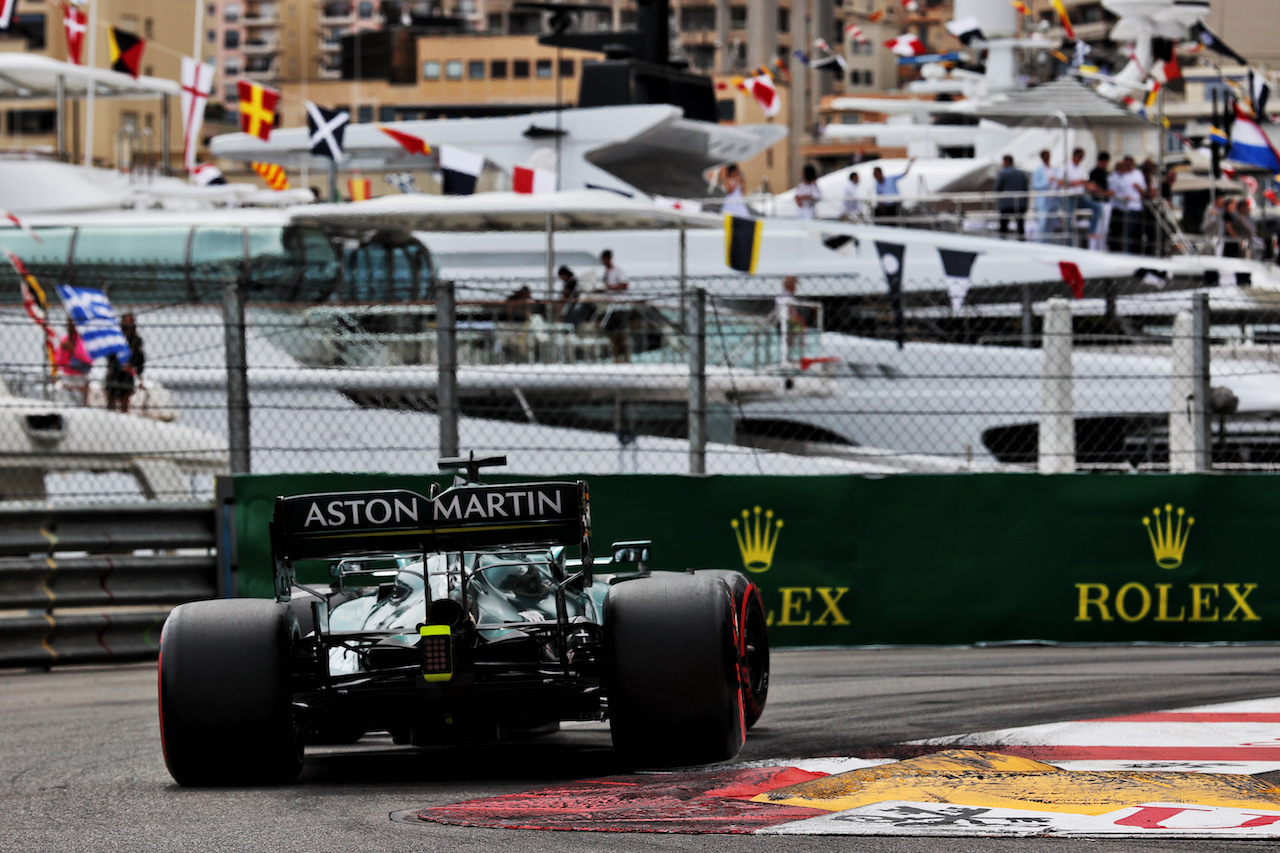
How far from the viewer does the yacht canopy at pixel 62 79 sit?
24.4 m

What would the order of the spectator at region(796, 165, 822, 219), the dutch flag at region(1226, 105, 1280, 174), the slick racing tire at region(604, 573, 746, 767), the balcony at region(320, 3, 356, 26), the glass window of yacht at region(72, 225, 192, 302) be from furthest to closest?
the balcony at region(320, 3, 356, 26) → the spectator at region(796, 165, 822, 219) → the glass window of yacht at region(72, 225, 192, 302) → the dutch flag at region(1226, 105, 1280, 174) → the slick racing tire at region(604, 573, 746, 767)

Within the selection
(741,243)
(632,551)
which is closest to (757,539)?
(632,551)

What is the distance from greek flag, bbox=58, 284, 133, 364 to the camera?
1298 cm

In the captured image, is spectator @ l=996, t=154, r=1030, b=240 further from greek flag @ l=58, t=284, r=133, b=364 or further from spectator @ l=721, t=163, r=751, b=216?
greek flag @ l=58, t=284, r=133, b=364

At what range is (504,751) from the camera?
23.7 ft

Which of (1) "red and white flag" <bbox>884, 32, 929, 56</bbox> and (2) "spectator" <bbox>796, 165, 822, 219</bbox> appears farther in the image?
(1) "red and white flag" <bbox>884, 32, 929, 56</bbox>

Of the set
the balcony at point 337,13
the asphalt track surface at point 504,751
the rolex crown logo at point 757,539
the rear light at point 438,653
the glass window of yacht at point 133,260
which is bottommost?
the asphalt track surface at point 504,751

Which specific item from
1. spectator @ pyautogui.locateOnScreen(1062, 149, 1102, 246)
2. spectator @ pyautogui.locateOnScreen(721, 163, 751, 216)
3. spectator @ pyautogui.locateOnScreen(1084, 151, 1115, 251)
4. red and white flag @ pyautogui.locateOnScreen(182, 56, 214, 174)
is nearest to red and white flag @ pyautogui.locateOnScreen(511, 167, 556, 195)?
spectator @ pyautogui.locateOnScreen(721, 163, 751, 216)

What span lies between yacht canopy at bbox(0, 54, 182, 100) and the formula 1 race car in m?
19.5

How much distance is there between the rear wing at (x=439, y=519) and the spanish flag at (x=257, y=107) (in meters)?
17.1

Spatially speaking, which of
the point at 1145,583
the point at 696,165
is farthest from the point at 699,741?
the point at 696,165

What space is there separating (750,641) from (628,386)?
7512 mm

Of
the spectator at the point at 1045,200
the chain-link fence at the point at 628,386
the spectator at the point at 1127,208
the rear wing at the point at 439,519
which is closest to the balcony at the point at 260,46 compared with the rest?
the spectator at the point at 1045,200

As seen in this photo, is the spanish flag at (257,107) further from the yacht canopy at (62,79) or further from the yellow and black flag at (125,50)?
the yacht canopy at (62,79)
